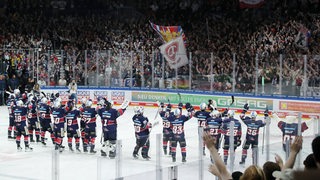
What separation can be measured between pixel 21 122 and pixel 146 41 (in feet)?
45.3

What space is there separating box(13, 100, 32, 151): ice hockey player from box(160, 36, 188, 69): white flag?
29.5 feet

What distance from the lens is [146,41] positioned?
90.4ft

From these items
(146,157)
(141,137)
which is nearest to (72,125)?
(141,137)

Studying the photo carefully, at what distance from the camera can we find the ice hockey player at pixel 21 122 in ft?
46.4

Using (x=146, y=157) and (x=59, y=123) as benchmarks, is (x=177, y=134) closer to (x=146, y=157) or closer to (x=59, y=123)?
(x=146, y=157)

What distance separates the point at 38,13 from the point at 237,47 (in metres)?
12.6

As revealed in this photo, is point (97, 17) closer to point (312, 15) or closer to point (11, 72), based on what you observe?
point (11, 72)

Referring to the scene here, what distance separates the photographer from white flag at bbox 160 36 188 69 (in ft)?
74.0

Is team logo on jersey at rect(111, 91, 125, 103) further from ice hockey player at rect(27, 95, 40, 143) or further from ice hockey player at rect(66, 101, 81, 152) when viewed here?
ice hockey player at rect(66, 101, 81, 152)

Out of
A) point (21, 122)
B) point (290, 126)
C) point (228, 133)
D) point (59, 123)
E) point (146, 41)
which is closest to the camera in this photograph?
point (290, 126)

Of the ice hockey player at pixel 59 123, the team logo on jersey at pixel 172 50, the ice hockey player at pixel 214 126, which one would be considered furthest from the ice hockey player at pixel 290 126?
the team logo on jersey at pixel 172 50

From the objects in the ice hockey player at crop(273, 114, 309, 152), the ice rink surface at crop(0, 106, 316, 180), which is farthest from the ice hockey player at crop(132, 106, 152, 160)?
the ice hockey player at crop(273, 114, 309, 152)

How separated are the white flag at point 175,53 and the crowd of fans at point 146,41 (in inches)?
10.0

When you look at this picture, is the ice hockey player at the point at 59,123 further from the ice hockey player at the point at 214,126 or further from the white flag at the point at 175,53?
the white flag at the point at 175,53
